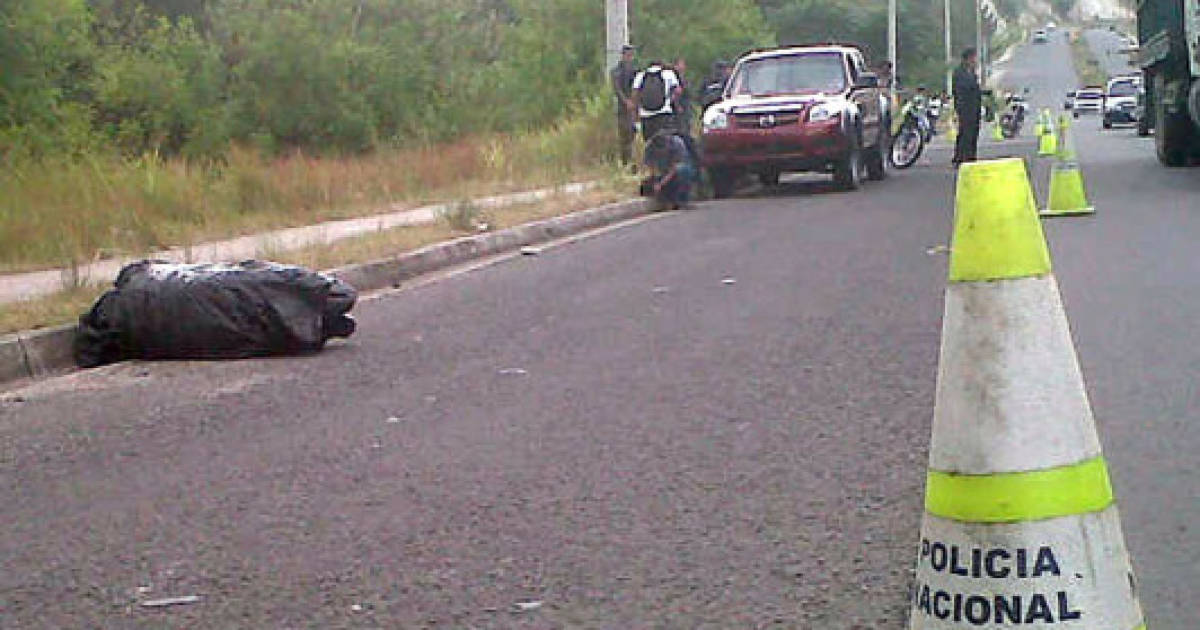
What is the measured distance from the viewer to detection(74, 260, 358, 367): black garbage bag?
9.57 metres

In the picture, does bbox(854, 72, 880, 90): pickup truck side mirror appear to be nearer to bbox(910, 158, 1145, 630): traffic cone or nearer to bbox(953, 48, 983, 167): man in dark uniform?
bbox(953, 48, 983, 167): man in dark uniform

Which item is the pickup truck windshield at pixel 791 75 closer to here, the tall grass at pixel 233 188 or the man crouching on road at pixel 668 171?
the man crouching on road at pixel 668 171

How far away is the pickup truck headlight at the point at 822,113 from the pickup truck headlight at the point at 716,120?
1053mm

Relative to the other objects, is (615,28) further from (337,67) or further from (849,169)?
(337,67)

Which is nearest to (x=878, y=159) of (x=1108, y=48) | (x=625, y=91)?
(x=625, y=91)

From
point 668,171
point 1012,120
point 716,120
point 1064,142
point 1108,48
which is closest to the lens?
point 1064,142

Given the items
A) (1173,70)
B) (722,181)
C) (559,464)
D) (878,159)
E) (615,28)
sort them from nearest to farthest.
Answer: (559,464), (722,181), (1173,70), (615,28), (878,159)

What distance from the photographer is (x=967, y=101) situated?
23438 millimetres

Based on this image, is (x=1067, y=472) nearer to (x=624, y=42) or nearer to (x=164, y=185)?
(x=164, y=185)

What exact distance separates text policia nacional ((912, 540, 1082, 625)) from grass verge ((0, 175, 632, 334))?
24.9 feet

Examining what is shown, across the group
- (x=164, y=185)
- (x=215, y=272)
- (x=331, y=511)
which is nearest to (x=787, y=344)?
(x=215, y=272)

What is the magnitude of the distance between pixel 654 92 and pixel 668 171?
1.08 metres

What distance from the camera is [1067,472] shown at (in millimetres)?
3031

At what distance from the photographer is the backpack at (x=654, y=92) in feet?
69.8
